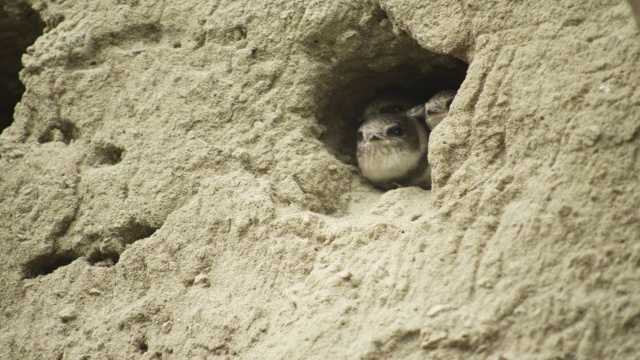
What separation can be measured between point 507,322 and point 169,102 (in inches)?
64.6

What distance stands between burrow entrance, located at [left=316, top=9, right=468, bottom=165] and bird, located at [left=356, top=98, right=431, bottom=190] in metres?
0.10

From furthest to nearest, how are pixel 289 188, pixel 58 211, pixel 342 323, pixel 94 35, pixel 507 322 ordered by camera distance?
pixel 94 35 < pixel 58 211 < pixel 289 188 < pixel 342 323 < pixel 507 322

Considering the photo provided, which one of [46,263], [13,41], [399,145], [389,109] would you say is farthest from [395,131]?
[13,41]

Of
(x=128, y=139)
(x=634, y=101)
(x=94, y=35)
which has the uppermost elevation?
(x=94, y=35)

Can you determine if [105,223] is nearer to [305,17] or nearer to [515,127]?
[305,17]

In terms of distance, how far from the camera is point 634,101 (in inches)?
75.0

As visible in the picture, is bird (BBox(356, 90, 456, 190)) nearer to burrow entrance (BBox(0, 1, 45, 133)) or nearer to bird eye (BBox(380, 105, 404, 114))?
bird eye (BBox(380, 105, 404, 114))

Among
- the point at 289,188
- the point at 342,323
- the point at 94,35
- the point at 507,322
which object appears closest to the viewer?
the point at 507,322

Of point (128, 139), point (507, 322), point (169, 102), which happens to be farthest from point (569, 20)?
point (128, 139)

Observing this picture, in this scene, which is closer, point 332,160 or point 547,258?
point 547,258

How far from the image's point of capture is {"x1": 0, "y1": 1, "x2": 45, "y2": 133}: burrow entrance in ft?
11.0

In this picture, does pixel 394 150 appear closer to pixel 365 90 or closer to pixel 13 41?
pixel 365 90

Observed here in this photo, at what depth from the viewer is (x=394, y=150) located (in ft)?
10.0

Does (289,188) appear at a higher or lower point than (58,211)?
lower
